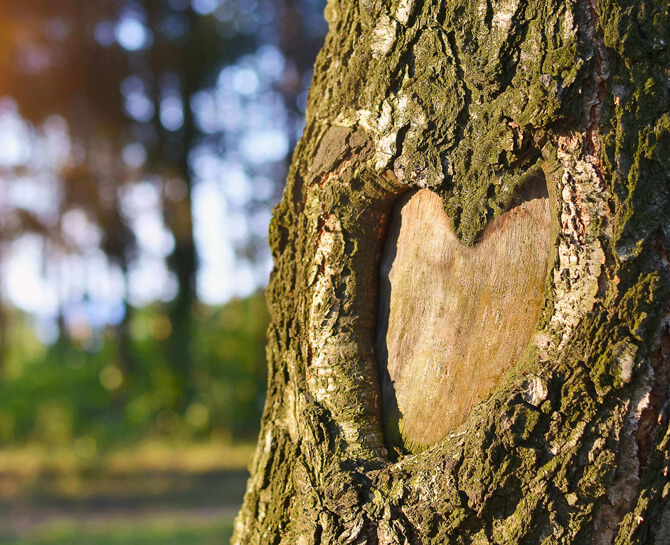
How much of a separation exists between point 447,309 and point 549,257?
28 centimetres

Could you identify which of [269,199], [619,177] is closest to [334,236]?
[619,177]

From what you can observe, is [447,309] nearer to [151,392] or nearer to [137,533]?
Answer: [137,533]

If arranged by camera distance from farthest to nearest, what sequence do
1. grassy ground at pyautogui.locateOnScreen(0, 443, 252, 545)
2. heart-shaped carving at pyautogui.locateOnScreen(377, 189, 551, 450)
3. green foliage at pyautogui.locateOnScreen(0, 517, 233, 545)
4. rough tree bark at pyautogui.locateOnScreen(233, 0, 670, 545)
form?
grassy ground at pyautogui.locateOnScreen(0, 443, 252, 545) < green foliage at pyautogui.locateOnScreen(0, 517, 233, 545) < heart-shaped carving at pyautogui.locateOnScreen(377, 189, 551, 450) < rough tree bark at pyautogui.locateOnScreen(233, 0, 670, 545)

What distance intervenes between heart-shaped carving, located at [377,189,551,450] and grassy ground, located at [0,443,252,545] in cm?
482

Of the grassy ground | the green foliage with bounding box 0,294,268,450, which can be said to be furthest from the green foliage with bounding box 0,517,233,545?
the green foliage with bounding box 0,294,268,450

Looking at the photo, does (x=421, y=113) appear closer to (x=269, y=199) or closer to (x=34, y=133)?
(x=269, y=199)

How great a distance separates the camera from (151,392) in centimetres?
1038

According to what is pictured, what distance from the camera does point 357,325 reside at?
1655mm

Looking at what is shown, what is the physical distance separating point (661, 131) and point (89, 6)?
1198 centimetres

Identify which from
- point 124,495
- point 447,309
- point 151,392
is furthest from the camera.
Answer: point 151,392

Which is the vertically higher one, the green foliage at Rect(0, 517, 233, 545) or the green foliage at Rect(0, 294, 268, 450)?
the green foliage at Rect(0, 294, 268, 450)

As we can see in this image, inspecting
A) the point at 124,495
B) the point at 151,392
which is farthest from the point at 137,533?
the point at 151,392

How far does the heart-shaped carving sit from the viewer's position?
4.83ft

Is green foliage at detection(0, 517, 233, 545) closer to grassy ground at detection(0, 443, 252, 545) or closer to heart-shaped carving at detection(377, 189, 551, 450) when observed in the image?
grassy ground at detection(0, 443, 252, 545)
